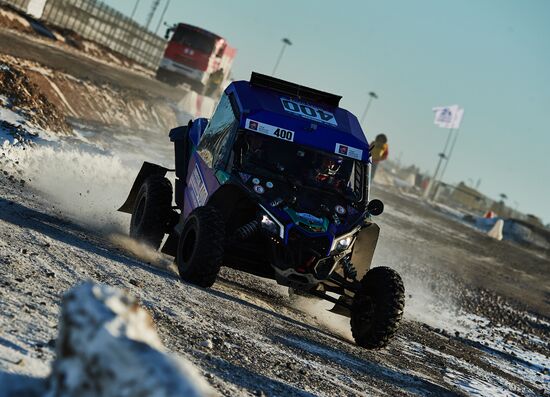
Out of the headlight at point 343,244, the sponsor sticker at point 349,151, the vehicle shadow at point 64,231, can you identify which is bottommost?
the vehicle shadow at point 64,231

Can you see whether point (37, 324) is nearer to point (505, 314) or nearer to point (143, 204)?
point (143, 204)

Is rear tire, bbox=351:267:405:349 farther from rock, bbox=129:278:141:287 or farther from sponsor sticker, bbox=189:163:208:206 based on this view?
rock, bbox=129:278:141:287

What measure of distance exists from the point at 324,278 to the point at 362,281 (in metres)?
0.63

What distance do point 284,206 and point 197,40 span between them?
3551 centimetres

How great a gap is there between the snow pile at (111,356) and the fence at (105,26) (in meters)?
→ 40.7

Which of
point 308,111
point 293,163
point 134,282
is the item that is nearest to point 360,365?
point 134,282

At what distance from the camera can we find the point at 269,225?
8484 millimetres

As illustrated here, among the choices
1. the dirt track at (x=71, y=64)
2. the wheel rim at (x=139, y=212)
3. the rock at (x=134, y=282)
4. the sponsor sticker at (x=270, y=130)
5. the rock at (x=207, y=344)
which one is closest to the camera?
the rock at (x=207, y=344)

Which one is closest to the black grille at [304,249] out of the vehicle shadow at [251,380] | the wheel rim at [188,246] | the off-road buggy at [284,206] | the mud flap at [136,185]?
the off-road buggy at [284,206]

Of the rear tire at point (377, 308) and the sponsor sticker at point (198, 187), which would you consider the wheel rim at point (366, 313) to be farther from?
the sponsor sticker at point (198, 187)

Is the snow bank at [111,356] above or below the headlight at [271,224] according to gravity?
below

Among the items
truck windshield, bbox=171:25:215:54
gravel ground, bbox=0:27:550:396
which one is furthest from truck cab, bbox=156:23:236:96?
gravel ground, bbox=0:27:550:396

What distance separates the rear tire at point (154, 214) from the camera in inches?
399

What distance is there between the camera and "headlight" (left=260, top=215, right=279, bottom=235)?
8.42 m
